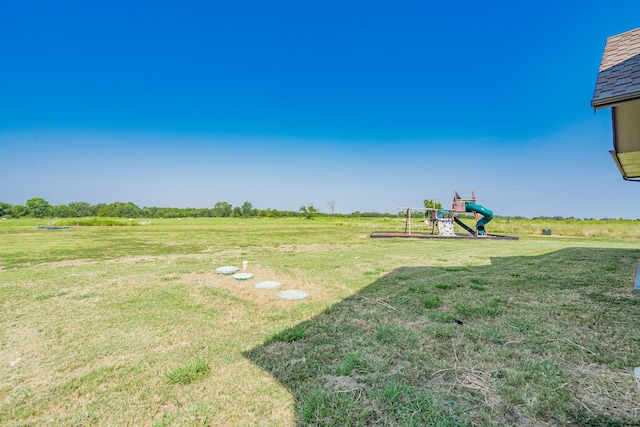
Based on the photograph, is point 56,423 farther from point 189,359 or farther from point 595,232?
point 595,232

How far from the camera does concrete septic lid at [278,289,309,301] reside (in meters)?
4.25

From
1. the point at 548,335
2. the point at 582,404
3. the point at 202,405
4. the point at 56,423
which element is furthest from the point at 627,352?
the point at 56,423

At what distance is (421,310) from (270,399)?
2477mm

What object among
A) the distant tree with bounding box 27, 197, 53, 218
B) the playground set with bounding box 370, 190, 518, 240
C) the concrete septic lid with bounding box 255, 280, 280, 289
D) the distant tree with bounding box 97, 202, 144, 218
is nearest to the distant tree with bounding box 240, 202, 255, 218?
the distant tree with bounding box 97, 202, 144, 218

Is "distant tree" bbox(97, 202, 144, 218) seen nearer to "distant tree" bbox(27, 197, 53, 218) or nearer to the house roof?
"distant tree" bbox(27, 197, 53, 218)

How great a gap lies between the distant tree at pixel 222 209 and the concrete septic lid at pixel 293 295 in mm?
72542

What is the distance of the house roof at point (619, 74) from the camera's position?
265cm

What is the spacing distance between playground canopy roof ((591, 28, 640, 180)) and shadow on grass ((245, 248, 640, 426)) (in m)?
2.42

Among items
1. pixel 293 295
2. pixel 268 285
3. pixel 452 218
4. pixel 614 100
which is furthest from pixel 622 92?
pixel 452 218

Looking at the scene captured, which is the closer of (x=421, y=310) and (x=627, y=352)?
(x=627, y=352)

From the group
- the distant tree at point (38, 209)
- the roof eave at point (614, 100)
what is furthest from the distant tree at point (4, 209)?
the roof eave at point (614, 100)

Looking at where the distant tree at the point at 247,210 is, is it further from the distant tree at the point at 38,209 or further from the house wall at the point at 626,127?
the house wall at the point at 626,127

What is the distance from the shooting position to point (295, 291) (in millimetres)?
4516

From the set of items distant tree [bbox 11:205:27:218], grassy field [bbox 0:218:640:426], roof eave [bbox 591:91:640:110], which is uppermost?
roof eave [bbox 591:91:640:110]
